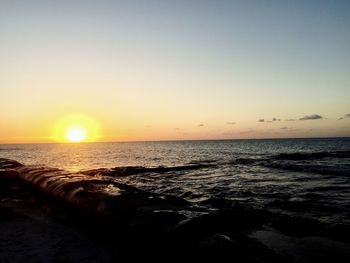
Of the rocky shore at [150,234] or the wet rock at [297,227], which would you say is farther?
the wet rock at [297,227]

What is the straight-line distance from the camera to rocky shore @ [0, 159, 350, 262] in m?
5.65

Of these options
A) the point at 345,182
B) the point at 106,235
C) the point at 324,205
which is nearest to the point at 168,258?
the point at 106,235

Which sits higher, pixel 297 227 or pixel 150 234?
pixel 150 234

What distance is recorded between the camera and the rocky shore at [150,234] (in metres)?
5.65

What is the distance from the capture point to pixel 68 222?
30.7 ft

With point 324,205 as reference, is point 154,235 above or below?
above

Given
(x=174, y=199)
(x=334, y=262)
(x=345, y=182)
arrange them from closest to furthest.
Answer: (x=334, y=262) < (x=174, y=199) < (x=345, y=182)

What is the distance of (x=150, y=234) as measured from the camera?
6555 mm

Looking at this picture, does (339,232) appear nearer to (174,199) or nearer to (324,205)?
(174,199)

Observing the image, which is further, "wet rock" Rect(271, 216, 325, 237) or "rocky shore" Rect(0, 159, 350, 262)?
"wet rock" Rect(271, 216, 325, 237)

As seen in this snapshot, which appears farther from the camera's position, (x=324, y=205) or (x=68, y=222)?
(x=324, y=205)

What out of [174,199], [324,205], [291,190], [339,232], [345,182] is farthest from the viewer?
[345,182]

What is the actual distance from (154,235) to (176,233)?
589 millimetres

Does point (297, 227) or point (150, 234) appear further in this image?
point (297, 227)
